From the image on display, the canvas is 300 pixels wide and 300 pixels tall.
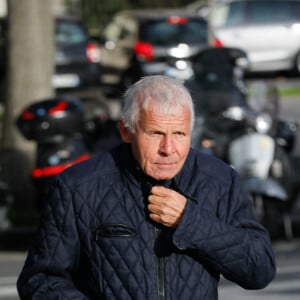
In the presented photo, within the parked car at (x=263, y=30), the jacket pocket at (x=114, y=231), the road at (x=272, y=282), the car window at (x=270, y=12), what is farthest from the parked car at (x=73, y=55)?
the jacket pocket at (x=114, y=231)

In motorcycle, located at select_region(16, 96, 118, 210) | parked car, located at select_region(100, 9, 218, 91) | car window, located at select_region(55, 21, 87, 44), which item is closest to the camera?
motorcycle, located at select_region(16, 96, 118, 210)

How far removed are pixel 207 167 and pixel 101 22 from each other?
3167 cm

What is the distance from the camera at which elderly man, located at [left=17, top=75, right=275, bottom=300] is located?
397 cm

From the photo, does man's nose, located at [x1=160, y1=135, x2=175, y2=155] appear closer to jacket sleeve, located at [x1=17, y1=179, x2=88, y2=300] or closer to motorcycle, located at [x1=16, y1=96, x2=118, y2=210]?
jacket sleeve, located at [x1=17, y1=179, x2=88, y2=300]

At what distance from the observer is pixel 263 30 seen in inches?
1074

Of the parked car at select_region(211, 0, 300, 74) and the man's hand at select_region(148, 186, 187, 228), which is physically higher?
the man's hand at select_region(148, 186, 187, 228)

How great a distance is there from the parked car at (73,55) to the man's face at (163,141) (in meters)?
20.1

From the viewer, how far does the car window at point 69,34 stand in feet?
80.0

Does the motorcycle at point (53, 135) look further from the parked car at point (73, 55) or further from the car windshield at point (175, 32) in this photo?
the car windshield at point (175, 32)

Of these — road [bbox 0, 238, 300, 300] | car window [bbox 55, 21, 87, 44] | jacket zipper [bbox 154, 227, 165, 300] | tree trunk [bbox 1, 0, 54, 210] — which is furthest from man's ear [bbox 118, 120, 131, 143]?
car window [bbox 55, 21, 87, 44]

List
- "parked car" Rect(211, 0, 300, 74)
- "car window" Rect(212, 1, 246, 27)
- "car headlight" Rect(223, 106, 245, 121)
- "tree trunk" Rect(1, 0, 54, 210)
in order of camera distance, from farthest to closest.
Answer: "car window" Rect(212, 1, 246, 27), "parked car" Rect(211, 0, 300, 74), "tree trunk" Rect(1, 0, 54, 210), "car headlight" Rect(223, 106, 245, 121)

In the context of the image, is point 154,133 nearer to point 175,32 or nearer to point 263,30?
point 175,32

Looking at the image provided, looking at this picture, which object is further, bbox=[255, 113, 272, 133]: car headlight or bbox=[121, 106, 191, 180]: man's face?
bbox=[255, 113, 272, 133]: car headlight

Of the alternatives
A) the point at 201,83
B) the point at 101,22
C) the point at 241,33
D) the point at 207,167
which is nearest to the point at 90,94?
the point at 201,83
